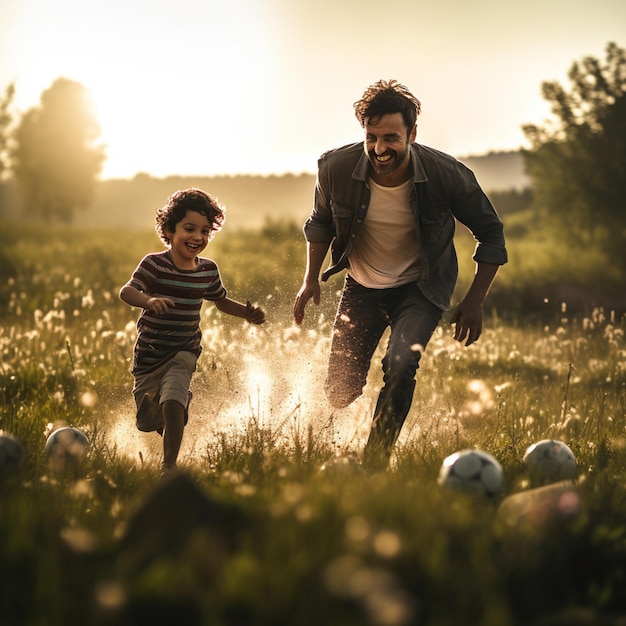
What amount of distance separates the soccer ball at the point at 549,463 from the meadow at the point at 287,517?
0.11 meters

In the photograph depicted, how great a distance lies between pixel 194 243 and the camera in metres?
5.92

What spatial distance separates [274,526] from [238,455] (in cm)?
222

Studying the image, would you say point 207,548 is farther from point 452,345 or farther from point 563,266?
point 563,266

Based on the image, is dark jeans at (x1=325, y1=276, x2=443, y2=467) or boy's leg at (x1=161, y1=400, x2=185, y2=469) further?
dark jeans at (x1=325, y1=276, x2=443, y2=467)

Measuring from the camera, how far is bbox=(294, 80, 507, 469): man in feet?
19.7

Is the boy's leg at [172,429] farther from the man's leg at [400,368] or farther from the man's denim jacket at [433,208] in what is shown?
the man's denim jacket at [433,208]

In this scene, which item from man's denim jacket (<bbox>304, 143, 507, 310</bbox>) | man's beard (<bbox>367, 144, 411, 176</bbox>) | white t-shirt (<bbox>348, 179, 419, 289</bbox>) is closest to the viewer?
man's beard (<bbox>367, 144, 411, 176</bbox>)

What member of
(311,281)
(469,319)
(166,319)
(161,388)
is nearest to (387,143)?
(311,281)

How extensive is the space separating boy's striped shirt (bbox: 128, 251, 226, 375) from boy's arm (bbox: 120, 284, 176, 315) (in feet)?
0.93

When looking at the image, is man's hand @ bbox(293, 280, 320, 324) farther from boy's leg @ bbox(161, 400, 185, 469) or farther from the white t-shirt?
boy's leg @ bbox(161, 400, 185, 469)

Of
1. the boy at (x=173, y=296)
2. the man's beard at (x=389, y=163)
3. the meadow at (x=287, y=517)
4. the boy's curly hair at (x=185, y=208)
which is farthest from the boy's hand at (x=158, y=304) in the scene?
the man's beard at (x=389, y=163)

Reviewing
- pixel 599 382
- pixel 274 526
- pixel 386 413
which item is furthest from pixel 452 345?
Answer: pixel 274 526

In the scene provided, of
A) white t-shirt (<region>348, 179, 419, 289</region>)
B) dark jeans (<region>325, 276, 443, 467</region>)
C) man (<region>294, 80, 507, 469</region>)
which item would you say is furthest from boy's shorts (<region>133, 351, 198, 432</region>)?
white t-shirt (<region>348, 179, 419, 289</region>)

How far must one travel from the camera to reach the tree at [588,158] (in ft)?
68.9
